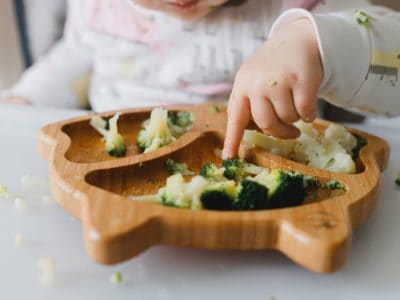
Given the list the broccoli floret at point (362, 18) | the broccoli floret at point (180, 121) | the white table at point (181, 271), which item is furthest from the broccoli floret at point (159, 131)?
the broccoli floret at point (362, 18)

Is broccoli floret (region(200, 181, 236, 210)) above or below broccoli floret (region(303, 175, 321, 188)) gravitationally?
above

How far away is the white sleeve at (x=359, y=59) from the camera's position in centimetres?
75

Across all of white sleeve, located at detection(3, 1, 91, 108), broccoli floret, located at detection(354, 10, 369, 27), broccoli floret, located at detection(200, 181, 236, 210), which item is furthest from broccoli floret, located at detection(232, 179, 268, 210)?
white sleeve, located at detection(3, 1, 91, 108)

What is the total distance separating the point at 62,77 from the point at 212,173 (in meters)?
0.72

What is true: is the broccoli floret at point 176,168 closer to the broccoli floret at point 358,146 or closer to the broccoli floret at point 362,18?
the broccoli floret at point 358,146

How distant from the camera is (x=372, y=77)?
0.79m

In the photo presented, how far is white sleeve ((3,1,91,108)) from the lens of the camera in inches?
48.8

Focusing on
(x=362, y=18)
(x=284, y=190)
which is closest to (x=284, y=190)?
(x=284, y=190)

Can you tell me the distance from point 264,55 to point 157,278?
0.30 m

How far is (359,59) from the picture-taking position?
78cm

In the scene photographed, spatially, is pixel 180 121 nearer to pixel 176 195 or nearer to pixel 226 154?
pixel 226 154

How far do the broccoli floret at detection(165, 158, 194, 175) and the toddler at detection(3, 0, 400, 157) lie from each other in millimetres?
48

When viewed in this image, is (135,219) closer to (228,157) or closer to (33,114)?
(228,157)

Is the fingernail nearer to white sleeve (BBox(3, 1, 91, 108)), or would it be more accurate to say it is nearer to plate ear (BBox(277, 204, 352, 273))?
plate ear (BBox(277, 204, 352, 273))
